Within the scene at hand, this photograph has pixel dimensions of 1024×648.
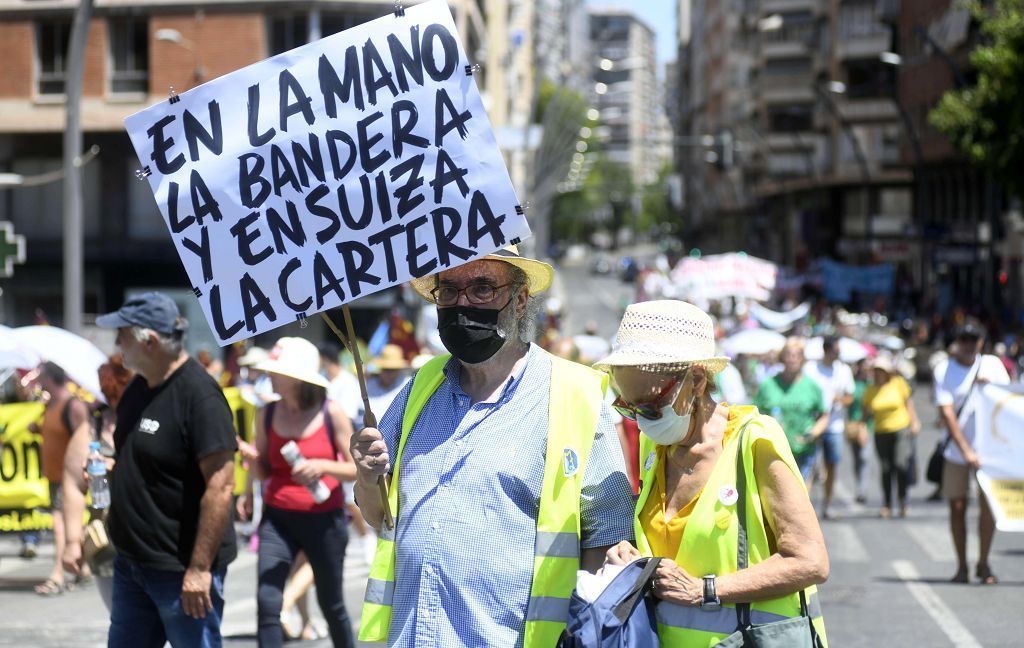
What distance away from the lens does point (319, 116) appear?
4.30 metres

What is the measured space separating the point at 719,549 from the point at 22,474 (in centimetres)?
1000

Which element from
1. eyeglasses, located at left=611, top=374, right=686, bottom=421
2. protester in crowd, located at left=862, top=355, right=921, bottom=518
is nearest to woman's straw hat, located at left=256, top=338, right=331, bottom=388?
eyeglasses, located at left=611, top=374, right=686, bottom=421

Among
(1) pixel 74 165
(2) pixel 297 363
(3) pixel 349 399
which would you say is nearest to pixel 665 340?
(2) pixel 297 363

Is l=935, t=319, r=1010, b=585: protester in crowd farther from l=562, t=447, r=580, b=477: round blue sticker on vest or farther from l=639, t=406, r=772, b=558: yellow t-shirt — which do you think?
l=562, t=447, r=580, b=477: round blue sticker on vest

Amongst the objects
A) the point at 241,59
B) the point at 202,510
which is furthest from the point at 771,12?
the point at 202,510

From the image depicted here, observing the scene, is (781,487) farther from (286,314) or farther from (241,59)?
(241,59)

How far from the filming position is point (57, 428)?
36.7 ft

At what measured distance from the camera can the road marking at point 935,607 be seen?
30.7 ft

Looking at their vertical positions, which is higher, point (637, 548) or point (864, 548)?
point (637, 548)

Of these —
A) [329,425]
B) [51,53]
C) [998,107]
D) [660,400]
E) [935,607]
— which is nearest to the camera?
[660,400]

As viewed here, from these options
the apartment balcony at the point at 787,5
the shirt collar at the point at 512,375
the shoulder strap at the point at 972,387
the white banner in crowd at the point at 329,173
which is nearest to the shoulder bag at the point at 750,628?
the shirt collar at the point at 512,375

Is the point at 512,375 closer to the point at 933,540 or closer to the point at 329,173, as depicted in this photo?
the point at 329,173

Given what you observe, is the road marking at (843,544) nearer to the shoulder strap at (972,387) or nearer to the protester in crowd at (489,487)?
the shoulder strap at (972,387)

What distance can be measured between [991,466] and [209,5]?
29141mm
